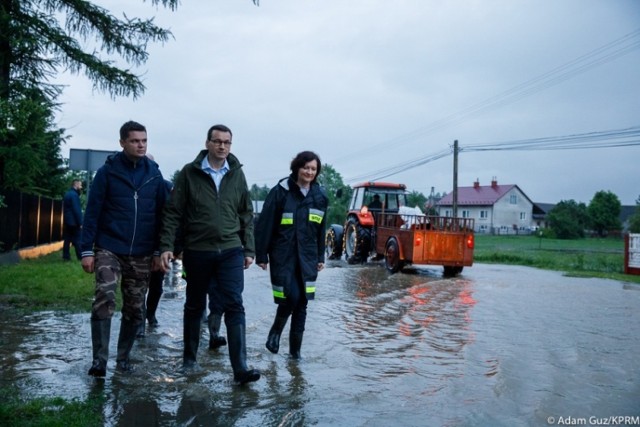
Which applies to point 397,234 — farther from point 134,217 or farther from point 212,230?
point 134,217

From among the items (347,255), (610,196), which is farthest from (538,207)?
(347,255)

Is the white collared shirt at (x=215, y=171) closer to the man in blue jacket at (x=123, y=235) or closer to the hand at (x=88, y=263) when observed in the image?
the man in blue jacket at (x=123, y=235)

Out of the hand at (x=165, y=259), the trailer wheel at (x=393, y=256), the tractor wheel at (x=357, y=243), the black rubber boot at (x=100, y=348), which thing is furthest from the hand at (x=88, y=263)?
the tractor wheel at (x=357, y=243)

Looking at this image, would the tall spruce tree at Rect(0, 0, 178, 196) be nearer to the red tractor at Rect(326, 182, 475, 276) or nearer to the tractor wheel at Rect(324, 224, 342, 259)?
the red tractor at Rect(326, 182, 475, 276)

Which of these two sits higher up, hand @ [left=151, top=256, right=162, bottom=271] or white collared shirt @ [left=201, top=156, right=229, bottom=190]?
white collared shirt @ [left=201, top=156, right=229, bottom=190]

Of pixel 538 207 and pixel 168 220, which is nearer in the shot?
pixel 168 220

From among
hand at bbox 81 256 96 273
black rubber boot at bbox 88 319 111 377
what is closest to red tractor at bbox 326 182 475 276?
black rubber boot at bbox 88 319 111 377

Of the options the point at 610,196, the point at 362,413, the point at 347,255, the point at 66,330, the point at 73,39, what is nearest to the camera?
the point at 362,413

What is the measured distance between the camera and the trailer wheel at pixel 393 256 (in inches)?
606

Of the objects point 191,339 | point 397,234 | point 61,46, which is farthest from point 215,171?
point 397,234

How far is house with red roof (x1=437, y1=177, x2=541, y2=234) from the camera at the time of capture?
88562mm

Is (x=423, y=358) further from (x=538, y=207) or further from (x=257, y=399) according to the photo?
(x=538, y=207)

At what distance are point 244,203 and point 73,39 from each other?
7.22 metres

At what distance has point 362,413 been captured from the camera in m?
4.29
